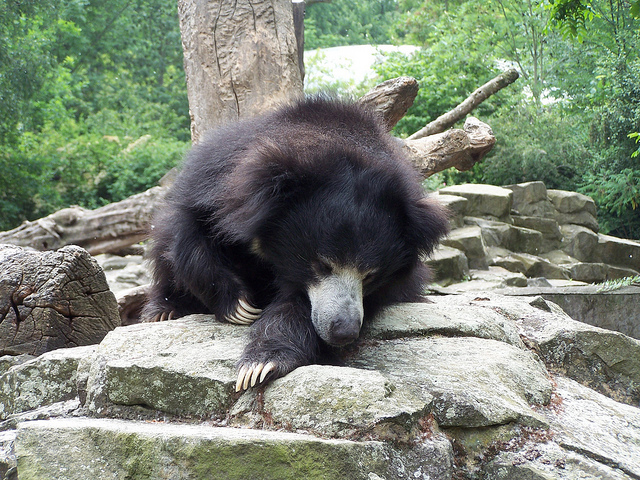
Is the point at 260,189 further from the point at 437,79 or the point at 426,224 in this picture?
the point at 437,79

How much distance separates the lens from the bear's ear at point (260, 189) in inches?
88.3

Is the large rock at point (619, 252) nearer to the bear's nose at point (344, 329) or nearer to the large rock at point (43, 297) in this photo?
the large rock at point (43, 297)

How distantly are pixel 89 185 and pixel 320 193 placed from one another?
1294cm

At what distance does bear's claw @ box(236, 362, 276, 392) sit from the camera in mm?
1981

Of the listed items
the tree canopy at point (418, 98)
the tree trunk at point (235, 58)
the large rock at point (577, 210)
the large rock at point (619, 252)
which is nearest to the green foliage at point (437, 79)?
the tree canopy at point (418, 98)

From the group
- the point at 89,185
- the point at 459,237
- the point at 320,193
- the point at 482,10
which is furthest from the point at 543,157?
the point at 320,193

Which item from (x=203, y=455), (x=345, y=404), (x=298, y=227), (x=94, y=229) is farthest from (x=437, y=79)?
(x=203, y=455)

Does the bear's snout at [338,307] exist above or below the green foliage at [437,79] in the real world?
below

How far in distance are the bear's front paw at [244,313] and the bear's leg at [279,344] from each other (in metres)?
0.16

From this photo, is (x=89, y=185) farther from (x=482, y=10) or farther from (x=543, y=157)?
(x=482, y=10)

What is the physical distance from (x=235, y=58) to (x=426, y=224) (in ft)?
7.43

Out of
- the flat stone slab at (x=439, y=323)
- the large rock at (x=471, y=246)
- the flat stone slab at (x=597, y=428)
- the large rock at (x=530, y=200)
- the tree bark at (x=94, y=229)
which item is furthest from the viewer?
the large rock at (x=530, y=200)

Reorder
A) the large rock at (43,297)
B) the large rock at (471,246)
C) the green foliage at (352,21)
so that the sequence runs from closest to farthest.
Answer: the large rock at (43,297)
the large rock at (471,246)
the green foliage at (352,21)

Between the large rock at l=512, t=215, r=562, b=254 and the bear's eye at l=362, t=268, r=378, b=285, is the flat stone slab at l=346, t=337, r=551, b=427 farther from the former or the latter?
the large rock at l=512, t=215, r=562, b=254
